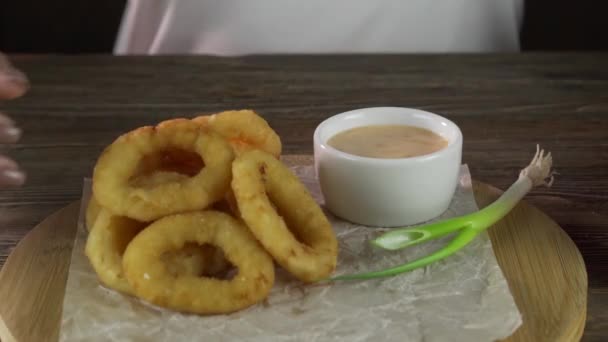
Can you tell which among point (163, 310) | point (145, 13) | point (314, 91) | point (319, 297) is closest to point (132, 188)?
point (163, 310)

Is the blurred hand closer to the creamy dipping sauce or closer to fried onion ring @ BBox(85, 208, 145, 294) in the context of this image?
fried onion ring @ BBox(85, 208, 145, 294)

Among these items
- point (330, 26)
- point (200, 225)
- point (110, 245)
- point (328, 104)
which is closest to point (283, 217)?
point (200, 225)

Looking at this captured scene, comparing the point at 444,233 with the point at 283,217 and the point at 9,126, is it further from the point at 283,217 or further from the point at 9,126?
the point at 9,126

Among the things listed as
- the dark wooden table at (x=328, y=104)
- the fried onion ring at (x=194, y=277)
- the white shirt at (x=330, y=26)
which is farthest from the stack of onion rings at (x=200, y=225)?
the white shirt at (x=330, y=26)

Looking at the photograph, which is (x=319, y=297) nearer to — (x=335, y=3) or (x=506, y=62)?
(x=506, y=62)

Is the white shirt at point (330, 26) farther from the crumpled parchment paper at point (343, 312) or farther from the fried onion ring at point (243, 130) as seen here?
the crumpled parchment paper at point (343, 312)
